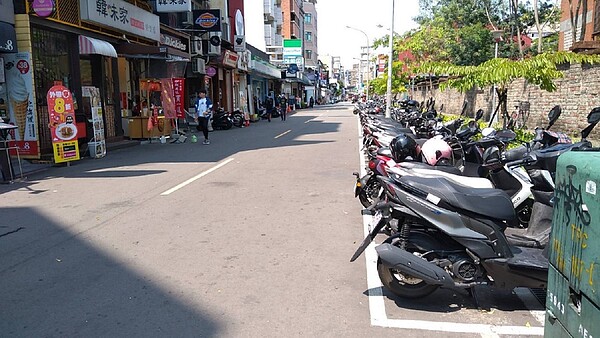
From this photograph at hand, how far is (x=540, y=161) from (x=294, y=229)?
3.09 meters

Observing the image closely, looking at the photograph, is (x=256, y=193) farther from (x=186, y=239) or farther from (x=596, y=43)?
(x=596, y=43)

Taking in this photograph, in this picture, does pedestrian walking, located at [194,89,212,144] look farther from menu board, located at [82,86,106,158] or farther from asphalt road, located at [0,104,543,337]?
asphalt road, located at [0,104,543,337]

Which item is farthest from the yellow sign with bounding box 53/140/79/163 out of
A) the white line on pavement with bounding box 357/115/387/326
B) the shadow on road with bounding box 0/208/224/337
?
the white line on pavement with bounding box 357/115/387/326

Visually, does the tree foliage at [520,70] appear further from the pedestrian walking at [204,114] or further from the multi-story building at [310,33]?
the multi-story building at [310,33]

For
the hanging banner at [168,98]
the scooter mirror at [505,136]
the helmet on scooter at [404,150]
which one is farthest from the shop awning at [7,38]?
the scooter mirror at [505,136]

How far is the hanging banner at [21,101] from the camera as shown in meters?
12.9

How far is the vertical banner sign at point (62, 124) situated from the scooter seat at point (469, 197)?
10341mm

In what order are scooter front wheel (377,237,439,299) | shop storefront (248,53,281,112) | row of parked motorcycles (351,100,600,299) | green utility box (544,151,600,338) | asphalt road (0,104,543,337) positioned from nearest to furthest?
green utility box (544,151,600,338) < asphalt road (0,104,543,337) < row of parked motorcycles (351,100,600,299) < scooter front wheel (377,237,439,299) < shop storefront (248,53,281,112)

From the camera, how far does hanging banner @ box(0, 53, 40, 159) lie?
1287 centimetres

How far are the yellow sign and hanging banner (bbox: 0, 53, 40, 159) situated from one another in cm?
116

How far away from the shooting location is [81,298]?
177 inches

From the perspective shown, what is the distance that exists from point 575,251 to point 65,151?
12.3m

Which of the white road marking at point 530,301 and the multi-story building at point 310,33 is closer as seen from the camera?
the white road marking at point 530,301

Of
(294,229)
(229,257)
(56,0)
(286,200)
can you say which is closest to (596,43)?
(286,200)
